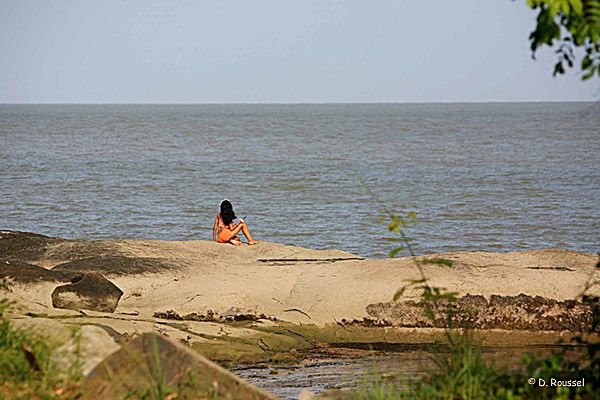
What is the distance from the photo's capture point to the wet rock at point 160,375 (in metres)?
4.68

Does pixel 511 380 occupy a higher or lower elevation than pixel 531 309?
higher

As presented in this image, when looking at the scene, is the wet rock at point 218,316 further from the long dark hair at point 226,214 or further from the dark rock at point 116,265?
the long dark hair at point 226,214

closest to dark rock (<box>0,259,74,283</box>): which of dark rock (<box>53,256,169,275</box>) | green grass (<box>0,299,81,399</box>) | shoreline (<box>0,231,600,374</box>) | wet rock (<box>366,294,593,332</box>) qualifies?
shoreline (<box>0,231,600,374</box>)

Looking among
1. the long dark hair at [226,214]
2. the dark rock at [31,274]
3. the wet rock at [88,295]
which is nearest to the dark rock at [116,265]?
the dark rock at [31,274]

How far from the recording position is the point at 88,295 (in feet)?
30.7

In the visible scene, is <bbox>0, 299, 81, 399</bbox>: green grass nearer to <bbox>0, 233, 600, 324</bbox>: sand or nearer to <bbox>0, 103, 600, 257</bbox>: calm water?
<bbox>0, 103, 600, 257</bbox>: calm water

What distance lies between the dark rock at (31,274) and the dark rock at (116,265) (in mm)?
567

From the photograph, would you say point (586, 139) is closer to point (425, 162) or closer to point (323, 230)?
point (425, 162)

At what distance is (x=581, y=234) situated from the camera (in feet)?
60.6

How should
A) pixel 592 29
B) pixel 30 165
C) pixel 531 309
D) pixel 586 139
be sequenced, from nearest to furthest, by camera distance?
pixel 592 29
pixel 531 309
pixel 30 165
pixel 586 139

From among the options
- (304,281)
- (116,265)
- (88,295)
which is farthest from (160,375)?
(116,265)

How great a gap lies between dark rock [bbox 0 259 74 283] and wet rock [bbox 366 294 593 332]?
3130 mm

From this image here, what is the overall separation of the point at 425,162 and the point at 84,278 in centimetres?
2864

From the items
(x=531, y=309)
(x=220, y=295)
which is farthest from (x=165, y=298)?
(x=531, y=309)
